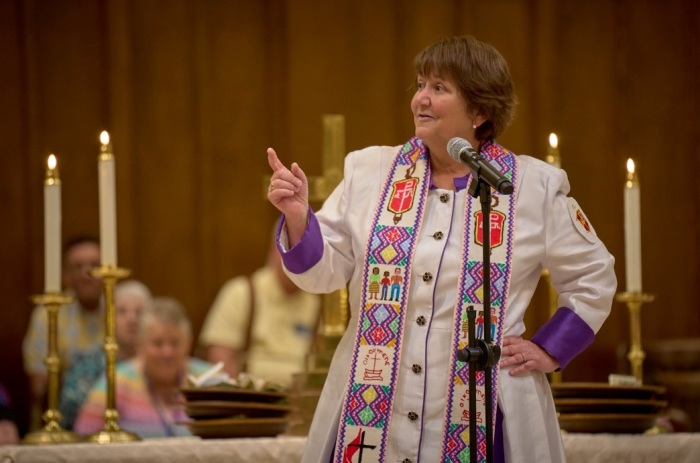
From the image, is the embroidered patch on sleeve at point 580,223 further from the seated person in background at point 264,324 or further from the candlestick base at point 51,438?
the seated person in background at point 264,324

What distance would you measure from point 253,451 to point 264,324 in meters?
3.06

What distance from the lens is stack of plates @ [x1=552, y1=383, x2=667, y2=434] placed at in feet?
12.2

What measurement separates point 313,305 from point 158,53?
1569 millimetres

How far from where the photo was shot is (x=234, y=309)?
22.0ft

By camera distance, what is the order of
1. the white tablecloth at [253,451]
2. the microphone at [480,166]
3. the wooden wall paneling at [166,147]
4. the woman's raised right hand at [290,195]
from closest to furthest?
the microphone at [480,166] < the woman's raised right hand at [290,195] < the white tablecloth at [253,451] < the wooden wall paneling at [166,147]

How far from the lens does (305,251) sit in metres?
3.18

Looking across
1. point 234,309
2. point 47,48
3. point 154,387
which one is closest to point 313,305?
point 234,309

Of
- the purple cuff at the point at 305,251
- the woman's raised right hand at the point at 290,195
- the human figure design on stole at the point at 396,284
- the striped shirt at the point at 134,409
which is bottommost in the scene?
the striped shirt at the point at 134,409

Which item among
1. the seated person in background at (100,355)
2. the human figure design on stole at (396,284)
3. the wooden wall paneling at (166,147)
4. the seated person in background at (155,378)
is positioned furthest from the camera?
the wooden wall paneling at (166,147)

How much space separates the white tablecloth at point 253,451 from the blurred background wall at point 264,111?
133 inches

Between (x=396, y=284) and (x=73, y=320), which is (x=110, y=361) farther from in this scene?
(x=73, y=320)

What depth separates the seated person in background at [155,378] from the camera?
17.7 ft

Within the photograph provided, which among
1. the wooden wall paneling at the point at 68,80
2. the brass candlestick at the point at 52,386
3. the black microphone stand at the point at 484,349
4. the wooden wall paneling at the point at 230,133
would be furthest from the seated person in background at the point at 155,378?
the black microphone stand at the point at 484,349

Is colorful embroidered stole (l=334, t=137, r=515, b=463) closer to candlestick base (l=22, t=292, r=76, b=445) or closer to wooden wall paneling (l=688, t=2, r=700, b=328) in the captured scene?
candlestick base (l=22, t=292, r=76, b=445)
